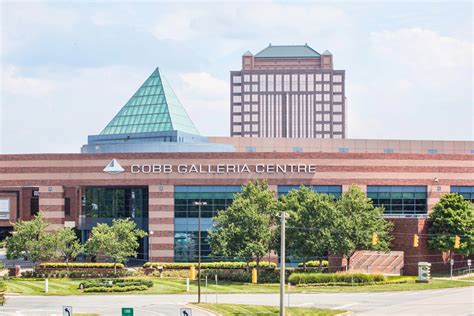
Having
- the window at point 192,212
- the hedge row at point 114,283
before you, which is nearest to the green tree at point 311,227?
the hedge row at point 114,283

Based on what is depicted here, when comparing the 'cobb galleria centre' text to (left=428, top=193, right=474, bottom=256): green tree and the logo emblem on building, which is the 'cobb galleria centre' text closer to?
the logo emblem on building

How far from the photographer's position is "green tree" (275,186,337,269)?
282 feet

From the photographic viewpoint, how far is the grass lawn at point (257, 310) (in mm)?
61256

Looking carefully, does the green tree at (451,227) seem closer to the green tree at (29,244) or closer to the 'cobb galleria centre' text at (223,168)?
the 'cobb galleria centre' text at (223,168)

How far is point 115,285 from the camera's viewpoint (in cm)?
8150

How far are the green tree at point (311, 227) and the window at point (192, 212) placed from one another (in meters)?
17.1

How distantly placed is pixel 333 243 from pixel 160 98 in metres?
38.2

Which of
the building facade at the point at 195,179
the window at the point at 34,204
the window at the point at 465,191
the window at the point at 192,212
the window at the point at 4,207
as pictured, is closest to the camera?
the window at the point at 192,212

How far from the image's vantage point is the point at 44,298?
75188 mm

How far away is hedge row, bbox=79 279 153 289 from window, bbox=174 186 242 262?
58.4 feet

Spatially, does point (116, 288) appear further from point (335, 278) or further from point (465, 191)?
point (465, 191)

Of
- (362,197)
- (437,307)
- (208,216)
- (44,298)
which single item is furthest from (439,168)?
(44,298)

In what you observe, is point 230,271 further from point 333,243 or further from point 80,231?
point 80,231

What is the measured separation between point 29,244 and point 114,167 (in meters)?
15.4
